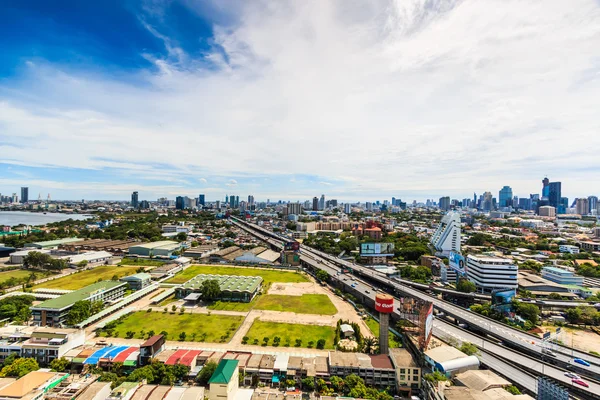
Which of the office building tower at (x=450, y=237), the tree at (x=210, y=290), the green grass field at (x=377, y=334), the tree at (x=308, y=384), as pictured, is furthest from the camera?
the office building tower at (x=450, y=237)

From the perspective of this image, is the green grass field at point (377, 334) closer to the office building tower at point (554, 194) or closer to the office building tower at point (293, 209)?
the office building tower at point (293, 209)

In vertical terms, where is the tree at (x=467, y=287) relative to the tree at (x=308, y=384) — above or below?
above

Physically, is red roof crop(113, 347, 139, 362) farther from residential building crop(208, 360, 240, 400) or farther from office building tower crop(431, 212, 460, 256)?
office building tower crop(431, 212, 460, 256)

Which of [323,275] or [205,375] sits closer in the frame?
[205,375]

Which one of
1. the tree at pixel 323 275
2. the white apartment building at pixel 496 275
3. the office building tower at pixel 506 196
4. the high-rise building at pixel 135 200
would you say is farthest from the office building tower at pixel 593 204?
the high-rise building at pixel 135 200

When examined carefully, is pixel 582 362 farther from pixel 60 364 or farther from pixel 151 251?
pixel 151 251

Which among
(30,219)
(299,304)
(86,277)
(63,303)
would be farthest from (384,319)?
(30,219)
